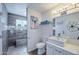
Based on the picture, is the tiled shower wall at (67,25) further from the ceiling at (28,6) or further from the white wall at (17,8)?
the white wall at (17,8)

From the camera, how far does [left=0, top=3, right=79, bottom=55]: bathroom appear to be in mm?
1515

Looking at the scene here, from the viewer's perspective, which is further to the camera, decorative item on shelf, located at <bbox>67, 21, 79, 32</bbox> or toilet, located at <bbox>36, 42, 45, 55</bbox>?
toilet, located at <bbox>36, 42, 45, 55</bbox>

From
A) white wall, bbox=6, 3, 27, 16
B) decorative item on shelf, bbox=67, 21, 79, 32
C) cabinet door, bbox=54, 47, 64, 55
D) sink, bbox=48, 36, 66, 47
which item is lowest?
cabinet door, bbox=54, 47, 64, 55

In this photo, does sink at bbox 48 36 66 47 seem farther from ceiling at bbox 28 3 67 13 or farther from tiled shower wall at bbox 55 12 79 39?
ceiling at bbox 28 3 67 13

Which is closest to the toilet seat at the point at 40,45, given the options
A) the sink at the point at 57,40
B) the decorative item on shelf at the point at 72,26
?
the sink at the point at 57,40

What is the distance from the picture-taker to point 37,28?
1.61m

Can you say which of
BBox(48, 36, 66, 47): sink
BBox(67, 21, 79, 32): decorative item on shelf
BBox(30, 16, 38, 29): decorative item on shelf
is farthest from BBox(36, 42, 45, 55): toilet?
BBox(67, 21, 79, 32): decorative item on shelf

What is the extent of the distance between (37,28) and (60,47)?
54 cm

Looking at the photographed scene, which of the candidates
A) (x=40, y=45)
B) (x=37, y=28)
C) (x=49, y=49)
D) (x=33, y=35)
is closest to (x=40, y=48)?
(x=40, y=45)

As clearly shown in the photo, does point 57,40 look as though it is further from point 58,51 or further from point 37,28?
point 37,28

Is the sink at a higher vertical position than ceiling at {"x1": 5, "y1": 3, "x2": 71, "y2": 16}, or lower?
lower

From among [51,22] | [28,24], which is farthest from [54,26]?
[28,24]
